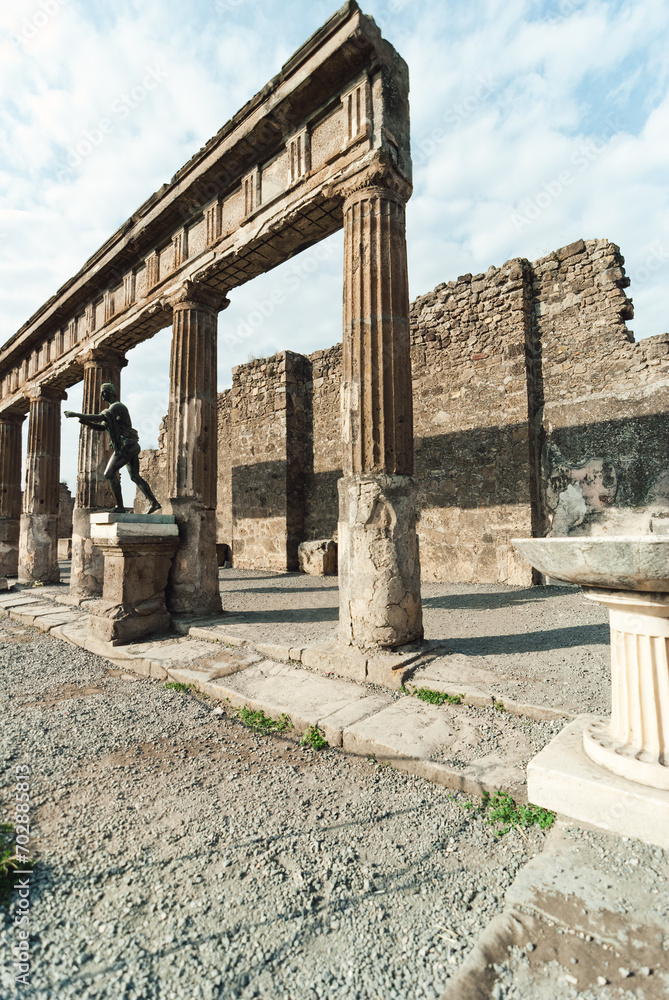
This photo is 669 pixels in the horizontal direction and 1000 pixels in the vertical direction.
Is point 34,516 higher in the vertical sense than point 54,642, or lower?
higher

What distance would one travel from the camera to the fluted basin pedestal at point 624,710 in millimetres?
1701

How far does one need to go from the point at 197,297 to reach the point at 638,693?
21.3ft

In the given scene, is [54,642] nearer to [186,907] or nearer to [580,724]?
[186,907]

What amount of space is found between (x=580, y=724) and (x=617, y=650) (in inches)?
19.3

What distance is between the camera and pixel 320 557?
34.8 feet

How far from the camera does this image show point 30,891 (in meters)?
1.68

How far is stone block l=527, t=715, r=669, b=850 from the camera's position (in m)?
1.67

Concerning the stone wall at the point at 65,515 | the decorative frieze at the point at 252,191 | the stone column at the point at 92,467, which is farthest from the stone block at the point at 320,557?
the stone wall at the point at 65,515

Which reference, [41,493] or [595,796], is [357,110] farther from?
[41,493]

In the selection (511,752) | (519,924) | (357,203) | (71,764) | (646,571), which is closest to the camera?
(519,924)

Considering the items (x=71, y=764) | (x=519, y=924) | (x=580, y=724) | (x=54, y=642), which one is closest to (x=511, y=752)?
(x=580, y=724)

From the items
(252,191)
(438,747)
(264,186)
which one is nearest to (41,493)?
(252,191)

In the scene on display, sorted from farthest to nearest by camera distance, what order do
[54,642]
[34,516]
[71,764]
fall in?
[34,516], [54,642], [71,764]

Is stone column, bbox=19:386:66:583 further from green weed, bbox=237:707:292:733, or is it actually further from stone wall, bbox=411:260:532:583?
green weed, bbox=237:707:292:733
